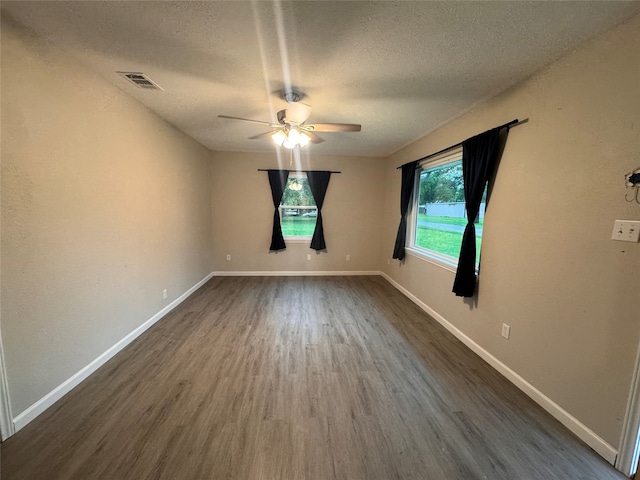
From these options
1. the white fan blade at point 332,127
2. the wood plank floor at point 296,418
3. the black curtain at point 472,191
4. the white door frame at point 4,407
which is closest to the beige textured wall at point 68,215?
the white door frame at point 4,407

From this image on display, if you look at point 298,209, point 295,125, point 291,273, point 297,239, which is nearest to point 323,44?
point 295,125

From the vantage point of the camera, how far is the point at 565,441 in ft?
4.90

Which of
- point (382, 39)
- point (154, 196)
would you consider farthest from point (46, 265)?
point (382, 39)

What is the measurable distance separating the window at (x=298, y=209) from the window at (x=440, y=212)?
6.35 feet

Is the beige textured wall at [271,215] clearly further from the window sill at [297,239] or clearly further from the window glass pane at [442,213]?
the window glass pane at [442,213]

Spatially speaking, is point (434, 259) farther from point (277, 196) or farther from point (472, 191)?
point (277, 196)

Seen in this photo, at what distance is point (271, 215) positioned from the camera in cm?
483

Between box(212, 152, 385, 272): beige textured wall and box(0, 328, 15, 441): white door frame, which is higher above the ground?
box(212, 152, 385, 272): beige textured wall

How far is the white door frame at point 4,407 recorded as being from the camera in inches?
54.9

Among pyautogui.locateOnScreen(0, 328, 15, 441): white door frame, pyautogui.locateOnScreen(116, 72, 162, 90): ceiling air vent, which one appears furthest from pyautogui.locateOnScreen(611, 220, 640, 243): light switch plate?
pyautogui.locateOnScreen(0, 328, 15, 441): white door frame

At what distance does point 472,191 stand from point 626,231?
1132 millimetres

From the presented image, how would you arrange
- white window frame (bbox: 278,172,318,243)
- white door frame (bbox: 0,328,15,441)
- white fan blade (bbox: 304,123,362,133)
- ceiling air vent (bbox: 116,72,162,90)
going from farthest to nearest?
white window frame (bbox: 278,172,318,243) → white fan blade (bbox: 304,123,362,133) → ceiling air vent (bbox: 116,72,162,90) → white door frame (bbox: 0,328,15,441)

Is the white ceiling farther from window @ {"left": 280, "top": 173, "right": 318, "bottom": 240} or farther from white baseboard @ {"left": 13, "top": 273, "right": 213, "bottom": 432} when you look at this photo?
window @ {"left": 280, "top": 173, "right": 318, "bottom": 240}

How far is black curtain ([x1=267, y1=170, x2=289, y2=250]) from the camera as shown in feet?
15.4
